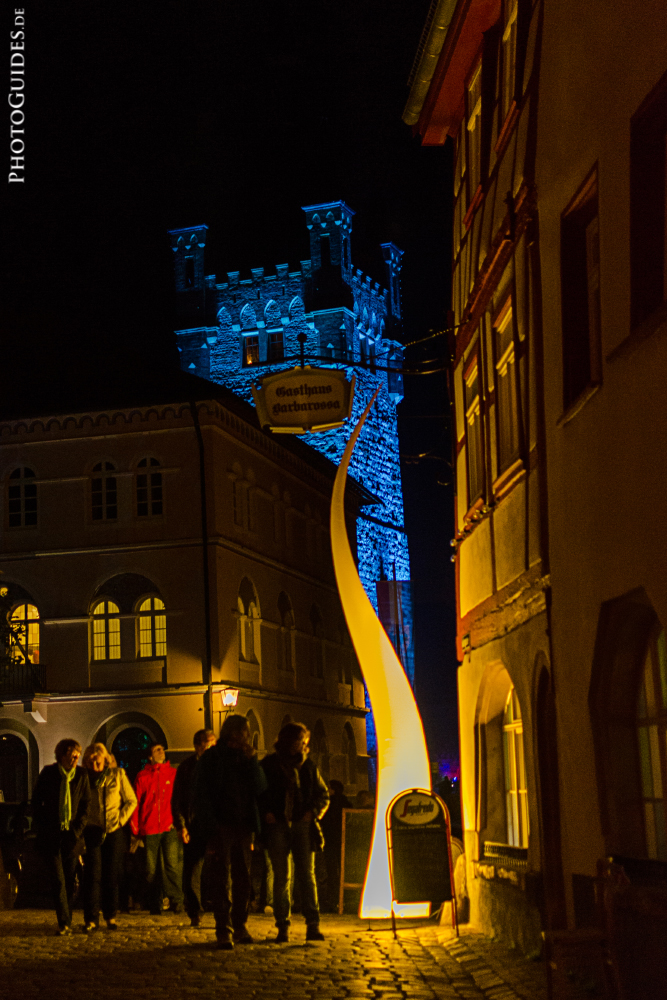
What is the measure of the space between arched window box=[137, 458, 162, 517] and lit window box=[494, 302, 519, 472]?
2280 cm

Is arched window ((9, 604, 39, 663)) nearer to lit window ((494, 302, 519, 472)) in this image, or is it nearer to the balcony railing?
the balcony railing

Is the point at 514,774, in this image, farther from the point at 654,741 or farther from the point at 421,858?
the point at 654,741

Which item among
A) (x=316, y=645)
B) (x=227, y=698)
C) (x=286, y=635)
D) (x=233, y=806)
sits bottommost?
(x=233, y=806)

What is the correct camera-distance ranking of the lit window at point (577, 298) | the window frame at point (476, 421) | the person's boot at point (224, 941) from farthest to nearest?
the window frame at point (476, 421)
the person's boot at point (224, 941)
the lit window at point (577, 298)

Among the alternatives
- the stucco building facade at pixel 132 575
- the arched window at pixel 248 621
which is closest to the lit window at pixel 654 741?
the stucco building facade at pixel 132 575

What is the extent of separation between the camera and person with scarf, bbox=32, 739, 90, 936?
13344 millimetres

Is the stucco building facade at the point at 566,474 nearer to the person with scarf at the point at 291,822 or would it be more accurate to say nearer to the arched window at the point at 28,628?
the person with scarf at the point at 291,822

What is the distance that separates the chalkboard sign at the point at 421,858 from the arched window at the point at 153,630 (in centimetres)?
2145

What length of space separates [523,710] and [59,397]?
89.9 feet

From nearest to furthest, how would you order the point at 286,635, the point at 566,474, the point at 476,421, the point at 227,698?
the point at 566,474, the point at 476,421, the point at 227,698, the point at 286,635

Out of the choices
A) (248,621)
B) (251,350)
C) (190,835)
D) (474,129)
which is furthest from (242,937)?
(251,350)

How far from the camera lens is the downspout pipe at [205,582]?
33.5 meters

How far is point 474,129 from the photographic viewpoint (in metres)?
15.7

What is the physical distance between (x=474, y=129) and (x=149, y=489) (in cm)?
2103
